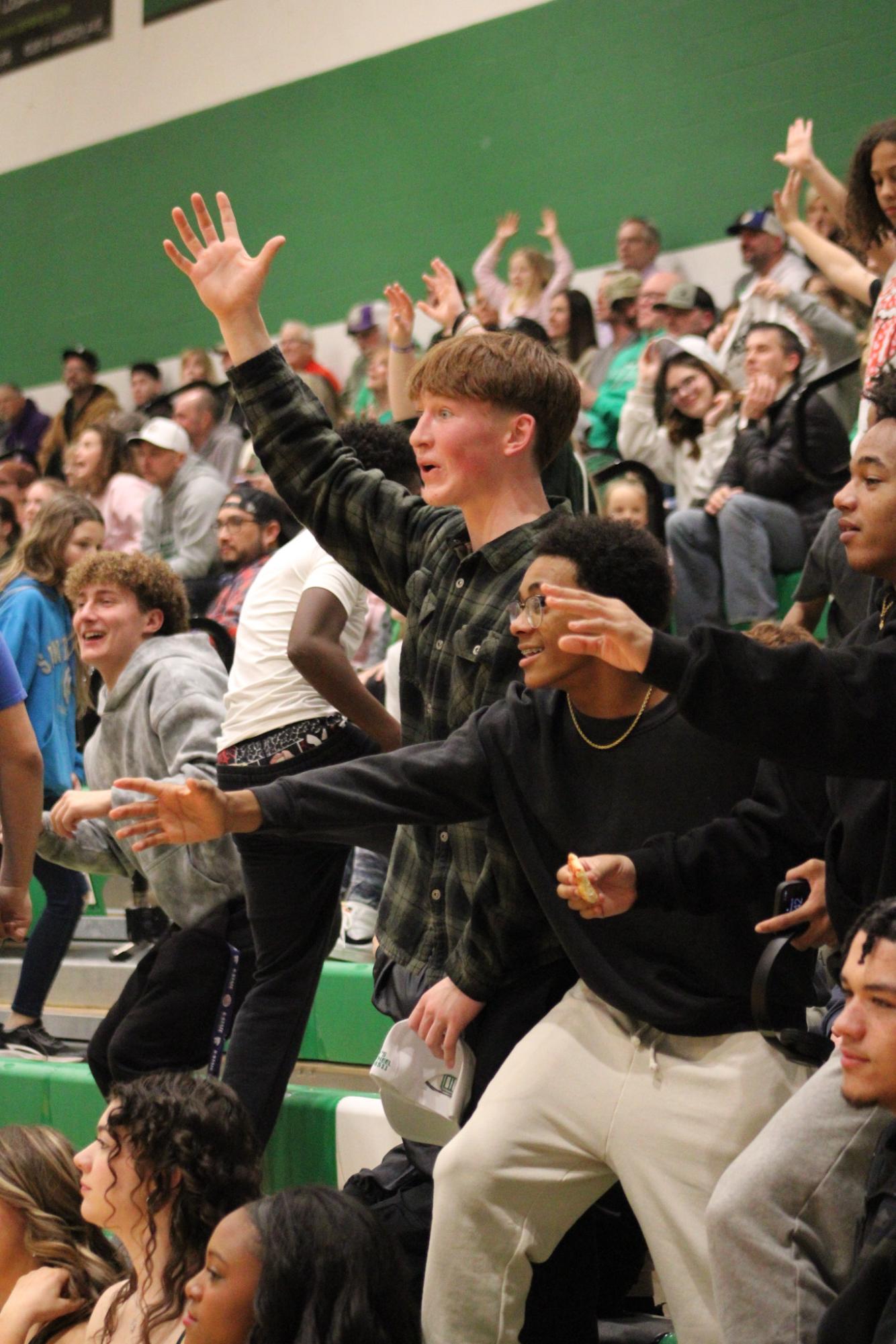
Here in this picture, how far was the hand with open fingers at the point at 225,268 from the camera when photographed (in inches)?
113

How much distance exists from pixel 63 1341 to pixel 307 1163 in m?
0.81

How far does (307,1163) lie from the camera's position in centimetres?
351

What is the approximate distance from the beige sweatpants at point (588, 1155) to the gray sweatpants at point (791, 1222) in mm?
173

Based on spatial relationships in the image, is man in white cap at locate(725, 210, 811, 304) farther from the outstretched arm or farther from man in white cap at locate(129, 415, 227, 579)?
man in white cap at locate(129, 415, 227, 579)

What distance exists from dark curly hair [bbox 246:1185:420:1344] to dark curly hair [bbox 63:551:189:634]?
186 centimetres

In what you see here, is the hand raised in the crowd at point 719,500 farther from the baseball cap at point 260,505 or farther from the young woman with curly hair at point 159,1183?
the young woman with curly hair at point 159,1183

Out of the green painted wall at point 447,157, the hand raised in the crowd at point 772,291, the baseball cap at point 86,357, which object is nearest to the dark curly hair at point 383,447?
the hand raised in the crowd at point 772,291

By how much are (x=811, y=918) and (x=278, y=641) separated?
176cm

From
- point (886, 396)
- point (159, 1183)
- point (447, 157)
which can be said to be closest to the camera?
point (886, 396)

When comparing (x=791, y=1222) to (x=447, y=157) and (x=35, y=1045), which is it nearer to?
(x=35, y=1045)

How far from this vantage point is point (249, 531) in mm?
5496

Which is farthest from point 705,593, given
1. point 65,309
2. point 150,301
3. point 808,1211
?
point 65,309

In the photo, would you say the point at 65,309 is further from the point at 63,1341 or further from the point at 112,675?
the point at 63,1341

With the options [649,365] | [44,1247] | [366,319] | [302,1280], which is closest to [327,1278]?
[302,1280]
